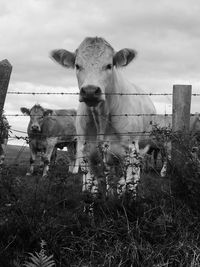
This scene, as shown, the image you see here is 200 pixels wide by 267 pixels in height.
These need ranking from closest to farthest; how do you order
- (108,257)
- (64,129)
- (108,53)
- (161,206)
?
(108,257) → (161,206) → (108,53) → (64,129)

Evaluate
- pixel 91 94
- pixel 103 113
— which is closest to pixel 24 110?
pixel 103 113

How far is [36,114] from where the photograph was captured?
18000 mm

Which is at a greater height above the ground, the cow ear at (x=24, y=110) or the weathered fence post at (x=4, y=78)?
the cow ear at (x=24, y=110)

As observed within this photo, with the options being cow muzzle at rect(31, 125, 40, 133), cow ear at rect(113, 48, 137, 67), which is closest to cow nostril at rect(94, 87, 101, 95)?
cow ear at rect(113, 48, 137, 67)

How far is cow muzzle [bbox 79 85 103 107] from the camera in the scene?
6.04m

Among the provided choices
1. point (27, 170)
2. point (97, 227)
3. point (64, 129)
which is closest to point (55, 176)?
point (97, 227)

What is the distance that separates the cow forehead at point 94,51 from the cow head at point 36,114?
10386mm

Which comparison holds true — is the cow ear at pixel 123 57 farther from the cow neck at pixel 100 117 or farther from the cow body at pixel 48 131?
the cow body at pixel 48 131

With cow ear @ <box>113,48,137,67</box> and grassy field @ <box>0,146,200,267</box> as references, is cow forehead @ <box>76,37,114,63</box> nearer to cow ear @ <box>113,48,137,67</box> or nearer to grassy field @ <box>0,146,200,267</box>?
cow ear @ <box>113,48,137,67</box>

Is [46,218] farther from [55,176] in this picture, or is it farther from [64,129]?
[64,129]

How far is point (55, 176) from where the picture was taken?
16.0 ft

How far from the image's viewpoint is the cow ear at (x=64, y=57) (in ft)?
24.3

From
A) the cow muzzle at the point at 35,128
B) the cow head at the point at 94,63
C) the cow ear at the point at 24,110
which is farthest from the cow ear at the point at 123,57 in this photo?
the cow ear at the point at 24,110

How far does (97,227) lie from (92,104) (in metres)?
2.33
